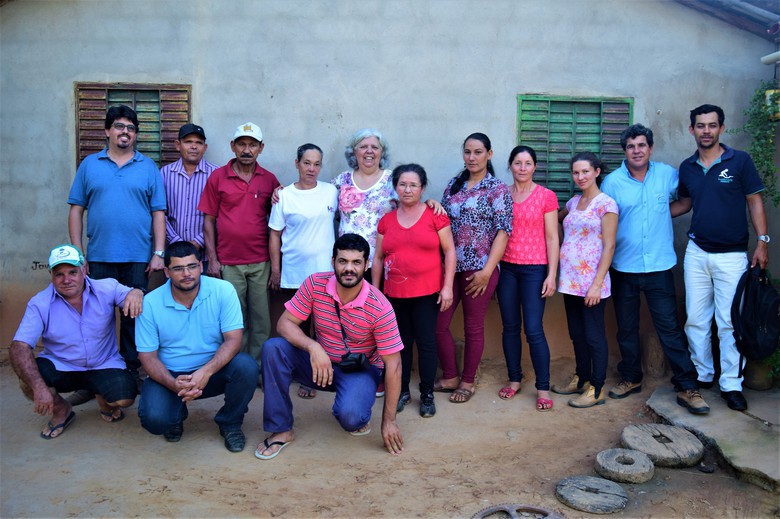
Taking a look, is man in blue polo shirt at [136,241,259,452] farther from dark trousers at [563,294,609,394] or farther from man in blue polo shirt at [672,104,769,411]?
man in blue polo shirt at [672,104,769,411]

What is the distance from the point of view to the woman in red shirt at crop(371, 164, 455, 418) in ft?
13.8

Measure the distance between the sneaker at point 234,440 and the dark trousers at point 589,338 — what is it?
2.43 meters

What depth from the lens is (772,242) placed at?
5.11 metres

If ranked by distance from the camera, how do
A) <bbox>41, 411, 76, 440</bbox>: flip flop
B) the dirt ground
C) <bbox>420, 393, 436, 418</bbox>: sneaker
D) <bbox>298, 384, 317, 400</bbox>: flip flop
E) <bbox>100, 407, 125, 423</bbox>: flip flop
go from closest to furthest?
the dirt ground → <bbox>41, 411, 76, 440</bbox>: flip flop → <bbox>100, 407, 125, 423</bbox>: flip flop → <bbox>420, 393, 436, 418</bbox>: sneaker → <bbox>298, 384, 317, 400</bbox>: flip flop

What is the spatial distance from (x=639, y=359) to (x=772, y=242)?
58.0 inches

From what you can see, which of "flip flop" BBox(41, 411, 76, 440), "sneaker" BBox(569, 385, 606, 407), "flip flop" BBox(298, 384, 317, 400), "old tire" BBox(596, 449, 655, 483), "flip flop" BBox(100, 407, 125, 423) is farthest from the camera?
"flip flop" BBox(298, 384, 317, 400)

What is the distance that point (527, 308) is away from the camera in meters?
4.55

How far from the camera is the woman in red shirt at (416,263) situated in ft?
13.8

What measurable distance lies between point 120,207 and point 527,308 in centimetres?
294

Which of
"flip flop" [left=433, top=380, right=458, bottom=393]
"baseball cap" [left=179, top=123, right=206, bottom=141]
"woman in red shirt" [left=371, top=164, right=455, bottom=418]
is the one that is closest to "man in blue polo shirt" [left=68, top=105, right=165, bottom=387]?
"baseball cap" [left=179, top=123, right=206, bottom=141]

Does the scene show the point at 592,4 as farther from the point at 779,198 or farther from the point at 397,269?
Answer: the point at 397,269

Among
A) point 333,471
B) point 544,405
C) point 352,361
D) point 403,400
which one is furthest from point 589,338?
point 333,471

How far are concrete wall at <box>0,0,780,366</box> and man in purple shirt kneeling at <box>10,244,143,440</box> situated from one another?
64.1 inches

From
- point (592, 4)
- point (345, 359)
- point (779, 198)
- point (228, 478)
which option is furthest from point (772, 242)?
point (228, 478)
